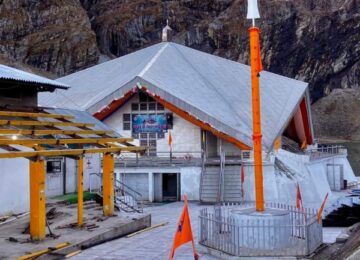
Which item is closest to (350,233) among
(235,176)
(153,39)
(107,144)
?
(107,144)

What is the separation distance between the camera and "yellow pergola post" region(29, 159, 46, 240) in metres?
13.9

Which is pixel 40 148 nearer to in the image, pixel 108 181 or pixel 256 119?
pixel 108 181

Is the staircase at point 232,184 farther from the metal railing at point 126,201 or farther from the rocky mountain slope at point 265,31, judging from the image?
the rocky mountain slope at point 265,31

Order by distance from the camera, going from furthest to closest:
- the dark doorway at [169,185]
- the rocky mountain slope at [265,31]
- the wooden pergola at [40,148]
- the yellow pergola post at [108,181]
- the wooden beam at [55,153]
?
the rocky mountain slope at [265,31]
the dark doorway at [169,185]
the yellow pergola post at [108,181]
the wooden pergola at [40,148]
the wooden beam at [55,153]

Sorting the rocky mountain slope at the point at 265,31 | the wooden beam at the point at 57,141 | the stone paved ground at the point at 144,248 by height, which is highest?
the rocky mountain slope at the point at 265,31

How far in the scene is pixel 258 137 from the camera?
13.5m

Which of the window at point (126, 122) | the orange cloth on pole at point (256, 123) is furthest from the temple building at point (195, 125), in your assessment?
the orange cloth on pole at point (256, 123)

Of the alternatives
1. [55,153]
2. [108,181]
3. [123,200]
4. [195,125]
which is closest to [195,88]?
[195,125]

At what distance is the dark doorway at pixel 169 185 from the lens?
29.7 meters

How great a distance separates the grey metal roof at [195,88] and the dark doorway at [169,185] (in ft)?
12.7

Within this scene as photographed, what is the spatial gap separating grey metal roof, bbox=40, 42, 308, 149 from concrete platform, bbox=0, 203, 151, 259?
43.0 ft

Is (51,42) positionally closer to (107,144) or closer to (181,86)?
(181,86)

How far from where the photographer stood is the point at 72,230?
15914 mm

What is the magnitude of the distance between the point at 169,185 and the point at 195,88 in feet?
24.4
